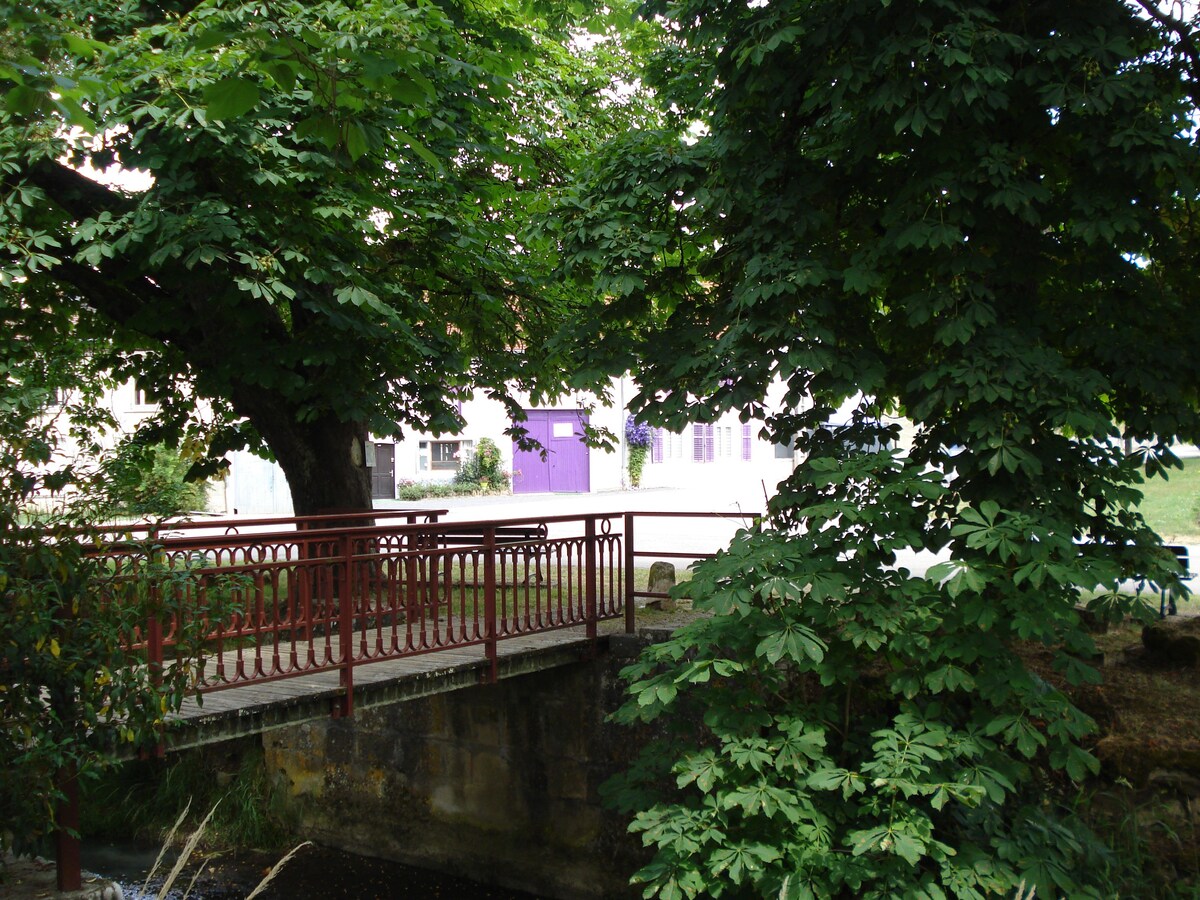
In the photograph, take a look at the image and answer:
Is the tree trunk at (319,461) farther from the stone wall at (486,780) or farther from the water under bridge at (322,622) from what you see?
the stone wall at (486,780)

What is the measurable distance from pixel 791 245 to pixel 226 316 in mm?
5333

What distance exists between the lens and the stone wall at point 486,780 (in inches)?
356

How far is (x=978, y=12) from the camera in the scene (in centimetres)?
559

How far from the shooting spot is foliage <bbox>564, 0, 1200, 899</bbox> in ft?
17.9

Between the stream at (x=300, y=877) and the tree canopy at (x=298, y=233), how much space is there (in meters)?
3.70

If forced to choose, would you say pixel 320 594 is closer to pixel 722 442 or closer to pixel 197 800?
pixel 197 800

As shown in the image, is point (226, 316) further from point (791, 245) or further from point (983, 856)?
point (983, 856)

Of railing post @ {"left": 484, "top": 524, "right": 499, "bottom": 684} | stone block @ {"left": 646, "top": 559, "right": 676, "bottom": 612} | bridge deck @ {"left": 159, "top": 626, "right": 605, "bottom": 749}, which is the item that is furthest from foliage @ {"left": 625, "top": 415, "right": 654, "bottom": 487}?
railing post @ {"left": 484, "top": 524, "right": 499, "bottom": 684}

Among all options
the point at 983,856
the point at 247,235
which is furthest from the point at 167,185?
A: the point at 983,856

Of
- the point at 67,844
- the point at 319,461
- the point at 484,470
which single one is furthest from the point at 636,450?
the point at 67,844

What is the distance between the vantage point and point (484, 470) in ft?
102

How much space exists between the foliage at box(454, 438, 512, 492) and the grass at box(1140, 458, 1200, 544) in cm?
1756

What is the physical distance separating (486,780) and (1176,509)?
1823cm

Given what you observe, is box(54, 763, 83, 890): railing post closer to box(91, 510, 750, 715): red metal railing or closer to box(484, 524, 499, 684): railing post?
box(91, 510, 750, 715): red metal railing
